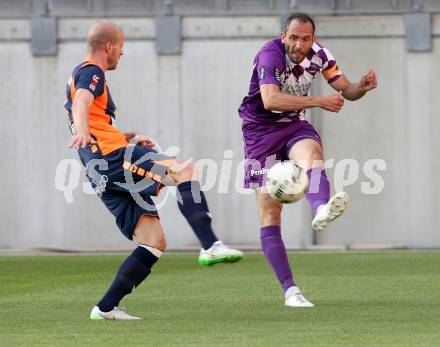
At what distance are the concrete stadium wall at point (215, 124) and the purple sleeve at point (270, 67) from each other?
803cm

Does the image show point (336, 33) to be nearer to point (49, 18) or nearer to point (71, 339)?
point (49, 18)

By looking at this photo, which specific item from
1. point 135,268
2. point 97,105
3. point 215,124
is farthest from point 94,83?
point 215,124

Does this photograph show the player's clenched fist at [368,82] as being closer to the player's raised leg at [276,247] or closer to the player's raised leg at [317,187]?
the player's raised leg at [317,187]

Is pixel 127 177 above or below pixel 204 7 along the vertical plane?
below

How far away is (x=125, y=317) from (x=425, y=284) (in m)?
3.17

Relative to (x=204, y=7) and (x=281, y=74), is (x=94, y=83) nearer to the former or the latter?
(x=281, y=74)

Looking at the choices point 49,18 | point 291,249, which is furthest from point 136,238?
point 49,18

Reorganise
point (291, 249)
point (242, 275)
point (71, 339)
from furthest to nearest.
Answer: point (291, 249) → point (242, 275) → point (71, 339)

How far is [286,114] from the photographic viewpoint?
26.3 ft

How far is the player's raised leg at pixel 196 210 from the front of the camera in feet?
24.6

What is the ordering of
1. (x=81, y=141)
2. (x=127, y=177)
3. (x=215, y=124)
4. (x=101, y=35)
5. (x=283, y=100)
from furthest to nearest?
1. (x=215, y=124)
2. (x=283, y=100)
3. (x=101, y=35)
4. (x=127, y=177)
5. (x=81, y=141)

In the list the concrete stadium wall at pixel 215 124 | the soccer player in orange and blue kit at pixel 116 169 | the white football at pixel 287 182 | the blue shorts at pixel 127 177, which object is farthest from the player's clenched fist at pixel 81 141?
the concrete stadium wall at pixel 215 124

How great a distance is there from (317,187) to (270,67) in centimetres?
83

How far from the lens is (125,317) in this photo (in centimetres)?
721
